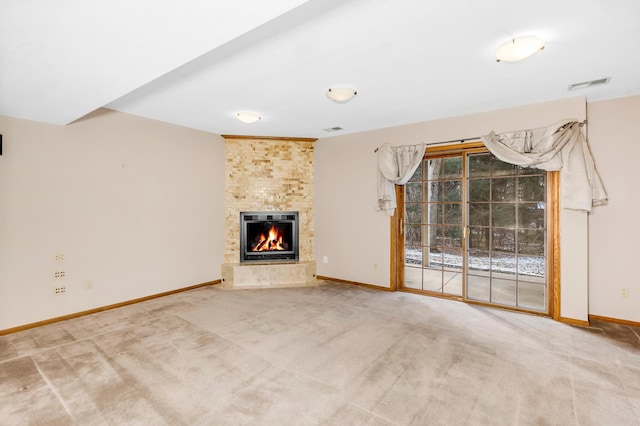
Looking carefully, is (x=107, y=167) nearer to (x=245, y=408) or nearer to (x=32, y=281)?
(x=32, y=281)

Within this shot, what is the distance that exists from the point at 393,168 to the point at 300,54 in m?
2.56

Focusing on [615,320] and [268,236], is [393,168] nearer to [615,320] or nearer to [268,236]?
[268,236]

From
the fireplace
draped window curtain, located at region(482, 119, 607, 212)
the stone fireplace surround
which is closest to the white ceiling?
draped window curtain, located at region(482, 119, 607, 212)

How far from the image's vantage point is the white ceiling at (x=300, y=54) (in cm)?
161

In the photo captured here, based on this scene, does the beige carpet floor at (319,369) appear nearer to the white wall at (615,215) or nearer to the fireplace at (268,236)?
the white wall at (615,215)

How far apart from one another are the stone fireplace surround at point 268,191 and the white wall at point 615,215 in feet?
12.7

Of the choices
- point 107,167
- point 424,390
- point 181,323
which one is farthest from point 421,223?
point 107,167

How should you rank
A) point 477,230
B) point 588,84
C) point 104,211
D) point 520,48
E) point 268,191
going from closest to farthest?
point 520,48, point 588,84, point 104,211, point 477,230, point 268,191

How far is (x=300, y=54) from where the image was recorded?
8.02ft

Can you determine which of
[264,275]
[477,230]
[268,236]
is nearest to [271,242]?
[268,236]

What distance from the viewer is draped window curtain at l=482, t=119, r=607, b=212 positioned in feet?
11.0

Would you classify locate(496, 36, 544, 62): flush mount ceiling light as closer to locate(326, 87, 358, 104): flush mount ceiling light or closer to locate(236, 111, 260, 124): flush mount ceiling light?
locate(326, 87, 358, 104): flush mount ceiling light

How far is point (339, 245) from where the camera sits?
5281 millimetres

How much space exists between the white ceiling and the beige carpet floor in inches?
90.2
